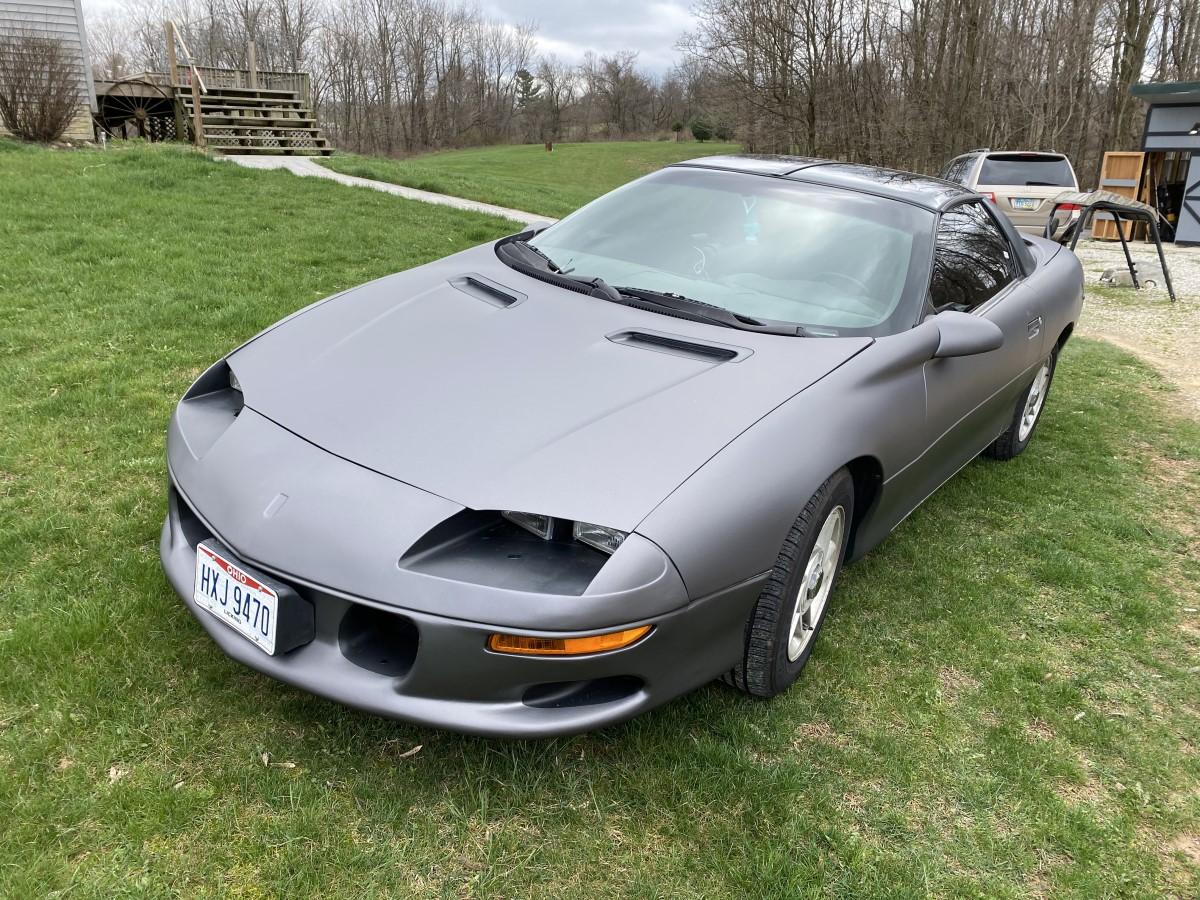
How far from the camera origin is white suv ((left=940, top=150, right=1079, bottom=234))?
37.3ft

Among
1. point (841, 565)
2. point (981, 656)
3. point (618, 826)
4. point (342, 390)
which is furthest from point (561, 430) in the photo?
point (981, 656)

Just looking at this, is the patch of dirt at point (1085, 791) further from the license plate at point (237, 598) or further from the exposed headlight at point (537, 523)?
the license plate at point (237, 598)

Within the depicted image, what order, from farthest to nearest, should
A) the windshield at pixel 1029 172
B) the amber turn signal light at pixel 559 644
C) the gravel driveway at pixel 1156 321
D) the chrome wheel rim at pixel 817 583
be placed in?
1. the windshield at pixel 1029 172
2. the gravel driveway at pixel 1156 321
3. the chrome wheel rim at pixel 817 583
4. the amber turn signal light at pixel 559 644

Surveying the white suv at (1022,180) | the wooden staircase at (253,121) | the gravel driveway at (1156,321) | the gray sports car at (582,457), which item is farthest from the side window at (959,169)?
the gray sports car at (582,457)

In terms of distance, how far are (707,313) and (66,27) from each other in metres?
15.1

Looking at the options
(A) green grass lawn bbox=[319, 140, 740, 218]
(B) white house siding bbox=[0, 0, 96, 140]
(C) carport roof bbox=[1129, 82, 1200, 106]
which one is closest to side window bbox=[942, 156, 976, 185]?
(A) green grass lawn bbox=[319, 140, 740, 218]

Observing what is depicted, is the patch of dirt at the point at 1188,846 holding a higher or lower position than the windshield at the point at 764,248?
lower

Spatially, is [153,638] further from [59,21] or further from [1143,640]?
[59,21]

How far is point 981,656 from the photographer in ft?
9.18

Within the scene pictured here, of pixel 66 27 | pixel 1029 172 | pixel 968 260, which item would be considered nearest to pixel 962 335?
pixel 968 260

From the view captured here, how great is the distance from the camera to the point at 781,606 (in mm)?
2186

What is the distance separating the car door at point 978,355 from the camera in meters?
3.00

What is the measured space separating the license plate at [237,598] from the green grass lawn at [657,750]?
33 cm

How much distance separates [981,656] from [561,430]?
5.49 feet
